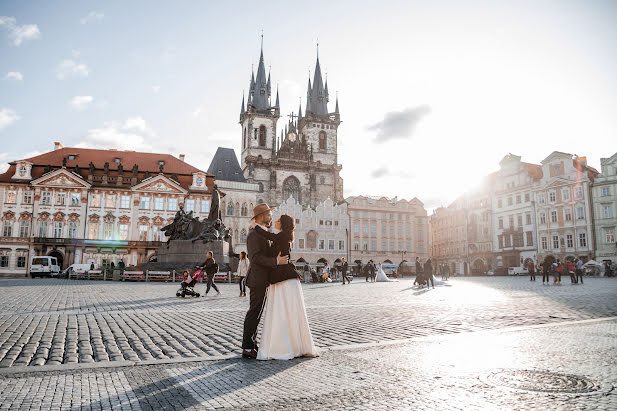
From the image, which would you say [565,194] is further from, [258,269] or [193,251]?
[258,269]

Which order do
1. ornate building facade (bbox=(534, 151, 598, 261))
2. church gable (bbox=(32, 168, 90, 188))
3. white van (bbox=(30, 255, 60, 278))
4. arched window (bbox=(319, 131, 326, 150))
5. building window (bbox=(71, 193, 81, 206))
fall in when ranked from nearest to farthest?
white van (bbox=(30, 255, 60, 278)), ornate building facade (bbox=(534, 151, 598, 261)), church gable (bbox=(32, 168, 90, 188)), building window (bbox=(71, 193, 81, 206)), arched window (bbox=(319, 131, 326, 150))

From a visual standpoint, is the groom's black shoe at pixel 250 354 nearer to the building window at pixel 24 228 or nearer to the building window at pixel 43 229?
the building window at pixel 43 229

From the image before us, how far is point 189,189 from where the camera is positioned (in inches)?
2194

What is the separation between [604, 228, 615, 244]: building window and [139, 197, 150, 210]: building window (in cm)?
4842

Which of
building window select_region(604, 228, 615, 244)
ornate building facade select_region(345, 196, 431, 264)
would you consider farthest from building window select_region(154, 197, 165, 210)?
building window select_region(604, 228, 615, 244)

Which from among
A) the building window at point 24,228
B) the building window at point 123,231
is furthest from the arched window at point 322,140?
the building window at point 24,228

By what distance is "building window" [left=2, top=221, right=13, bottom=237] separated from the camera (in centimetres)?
4984

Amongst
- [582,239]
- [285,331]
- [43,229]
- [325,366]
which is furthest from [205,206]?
[325,366]

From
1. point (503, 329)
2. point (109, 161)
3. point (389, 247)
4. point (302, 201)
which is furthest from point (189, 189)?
point (503, 329)

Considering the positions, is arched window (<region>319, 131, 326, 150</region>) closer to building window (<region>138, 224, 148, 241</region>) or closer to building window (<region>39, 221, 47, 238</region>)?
building window (<region>138, 224, 148, 241</region>)

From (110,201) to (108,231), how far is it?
3355 mm

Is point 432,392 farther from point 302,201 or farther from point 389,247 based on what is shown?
point 302,201

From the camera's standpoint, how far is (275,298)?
5.43 meters

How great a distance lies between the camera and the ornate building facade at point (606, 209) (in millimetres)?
47875
